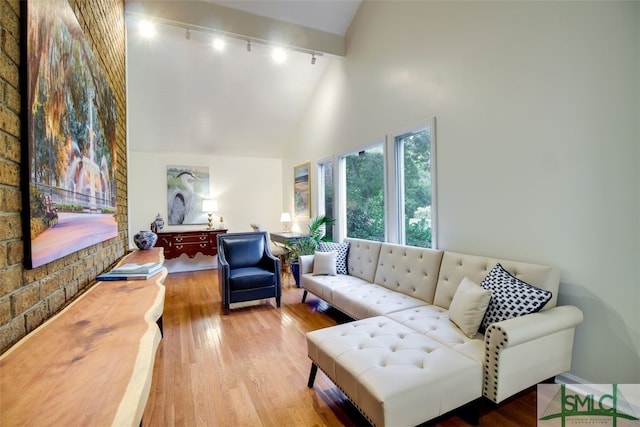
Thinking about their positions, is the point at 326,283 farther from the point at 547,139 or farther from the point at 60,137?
the point at 60,137

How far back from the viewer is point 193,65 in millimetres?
4270

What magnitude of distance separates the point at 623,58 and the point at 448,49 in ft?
4.38

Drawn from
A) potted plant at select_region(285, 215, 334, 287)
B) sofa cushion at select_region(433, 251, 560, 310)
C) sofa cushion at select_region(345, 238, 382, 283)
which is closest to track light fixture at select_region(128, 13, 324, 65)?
potted plant at select_region(285, 215, 334, 287)

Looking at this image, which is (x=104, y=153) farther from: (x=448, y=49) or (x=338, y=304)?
(x=448, y=49)

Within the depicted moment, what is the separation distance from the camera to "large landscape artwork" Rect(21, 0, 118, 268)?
3.34 ft

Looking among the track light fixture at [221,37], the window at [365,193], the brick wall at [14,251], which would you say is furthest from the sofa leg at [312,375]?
the track light fixture at [221,37]

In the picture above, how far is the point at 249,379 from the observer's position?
2125 millimetres

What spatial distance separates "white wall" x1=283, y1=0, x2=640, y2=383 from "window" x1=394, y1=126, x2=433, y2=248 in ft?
0.67

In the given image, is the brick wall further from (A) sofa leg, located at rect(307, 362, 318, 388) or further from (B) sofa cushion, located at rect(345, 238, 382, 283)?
(B) sofa cushion, located at rect(345, 238, 382, 283)

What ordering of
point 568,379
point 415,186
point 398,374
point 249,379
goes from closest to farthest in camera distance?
point 398,374, point 568,379, point 249,379, point 415,186

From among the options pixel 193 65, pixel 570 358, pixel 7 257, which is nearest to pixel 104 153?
pixel 7 257

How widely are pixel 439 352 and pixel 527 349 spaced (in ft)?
1.64

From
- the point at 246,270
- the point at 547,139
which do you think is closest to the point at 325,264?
the point at 246,270

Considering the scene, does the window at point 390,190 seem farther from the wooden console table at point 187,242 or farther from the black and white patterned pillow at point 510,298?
the wooden console table at point 187,242
